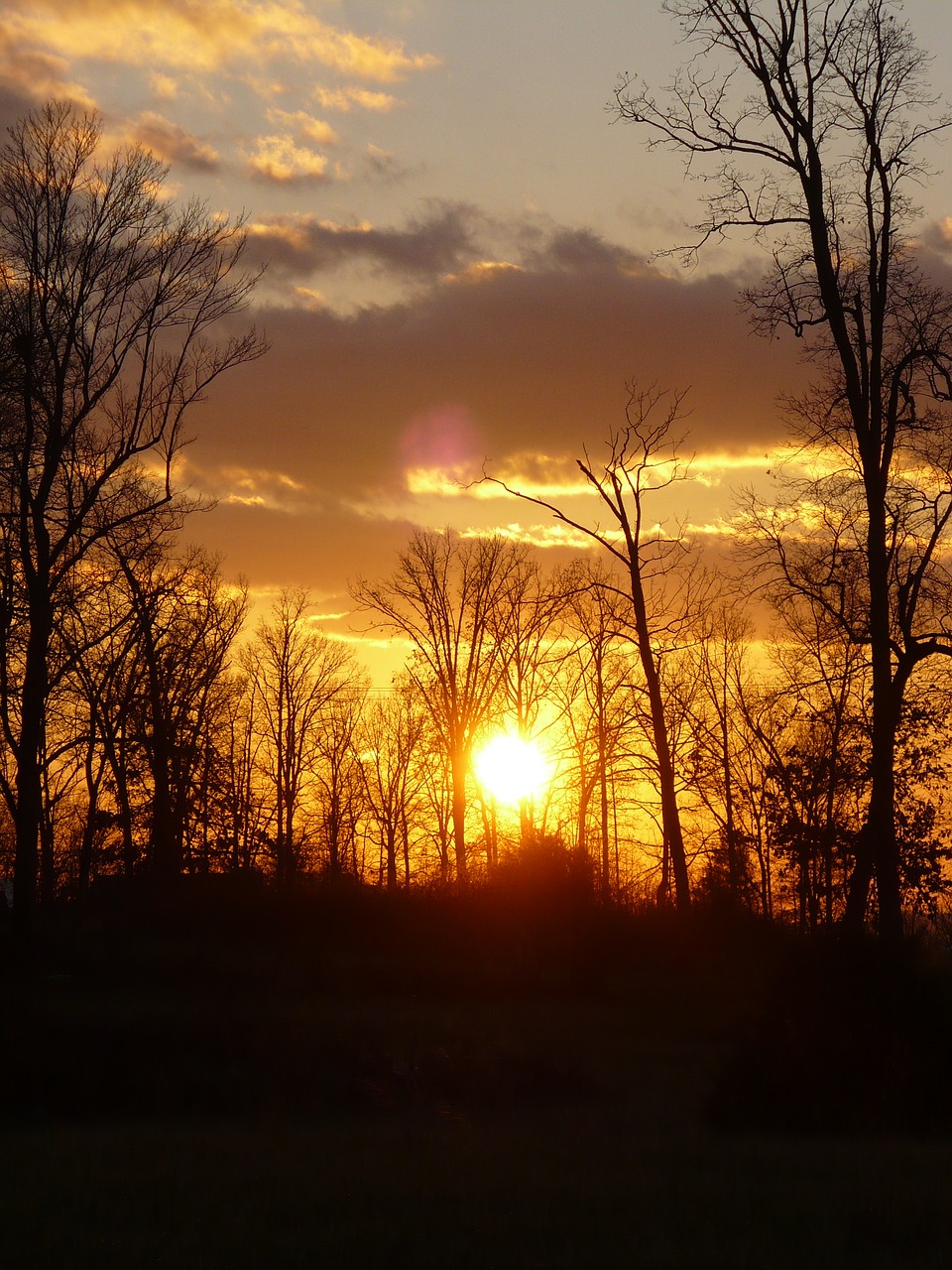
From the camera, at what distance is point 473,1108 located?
1467 centimetres

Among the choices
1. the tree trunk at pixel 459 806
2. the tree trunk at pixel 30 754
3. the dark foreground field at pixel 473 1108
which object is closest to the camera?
the dark foreground field at pixel 473 1108

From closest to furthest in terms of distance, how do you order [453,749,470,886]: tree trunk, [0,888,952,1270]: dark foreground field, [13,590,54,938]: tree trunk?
1. [0,888,952,1270]: dark foreground field
2. [13,590,54,938]: tree trunk
3. [453,749,470,886]: tree trunk

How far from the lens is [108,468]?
76.6 feet

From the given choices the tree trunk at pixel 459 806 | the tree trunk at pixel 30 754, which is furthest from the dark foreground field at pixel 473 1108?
the tree trunk at pixel 459 806

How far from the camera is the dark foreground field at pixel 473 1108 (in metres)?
8.88

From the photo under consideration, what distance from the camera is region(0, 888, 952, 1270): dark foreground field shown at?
350 inches

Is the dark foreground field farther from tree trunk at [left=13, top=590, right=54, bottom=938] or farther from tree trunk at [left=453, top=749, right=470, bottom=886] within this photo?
tree trunk at [left=453, top=749, right=470, bottom=886]

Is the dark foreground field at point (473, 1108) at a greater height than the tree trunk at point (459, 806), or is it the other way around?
the tree trunk at point (459, 806)

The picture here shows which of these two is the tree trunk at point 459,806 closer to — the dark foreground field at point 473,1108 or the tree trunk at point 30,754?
the dark foreground field at point 473,1108

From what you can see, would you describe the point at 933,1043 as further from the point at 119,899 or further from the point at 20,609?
the point at 119,899

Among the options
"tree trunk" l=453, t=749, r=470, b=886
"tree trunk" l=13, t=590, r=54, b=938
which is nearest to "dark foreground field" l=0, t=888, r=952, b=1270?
"tree trunk" l=13, t=590, r=54, b=938

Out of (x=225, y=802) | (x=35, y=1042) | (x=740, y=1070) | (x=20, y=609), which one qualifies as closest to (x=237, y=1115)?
(x=35, y=1042)

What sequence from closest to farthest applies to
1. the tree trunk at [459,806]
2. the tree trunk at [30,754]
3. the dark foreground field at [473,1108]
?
the dark foreground field at [473,1108] < the tree trunk at [30,754] < the tree trunk at [459,806]

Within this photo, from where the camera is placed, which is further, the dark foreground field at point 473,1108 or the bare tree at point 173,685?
the bare tree at point 173,685
